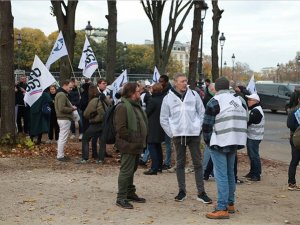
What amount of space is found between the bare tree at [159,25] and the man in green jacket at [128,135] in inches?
685

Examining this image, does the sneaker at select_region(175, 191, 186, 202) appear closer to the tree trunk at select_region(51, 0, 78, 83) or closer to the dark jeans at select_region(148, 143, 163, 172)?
the dark jeans at select_region(148, 143, 163, 172)

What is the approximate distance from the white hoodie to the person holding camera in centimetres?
327

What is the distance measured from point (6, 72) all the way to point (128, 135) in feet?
20.1

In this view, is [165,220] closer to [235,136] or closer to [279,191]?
[235,136]

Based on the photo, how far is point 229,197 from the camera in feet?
21.9

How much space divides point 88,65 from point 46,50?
69862 mm

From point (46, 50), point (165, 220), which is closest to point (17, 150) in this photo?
point (165, 220)

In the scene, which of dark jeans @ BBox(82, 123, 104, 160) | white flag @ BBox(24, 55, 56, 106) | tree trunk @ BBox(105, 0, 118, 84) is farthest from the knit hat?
tree trunk @ BBox(105, 0, 118, 84)

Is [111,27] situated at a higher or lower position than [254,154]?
higher

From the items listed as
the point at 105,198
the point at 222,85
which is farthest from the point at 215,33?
the point at 222,85

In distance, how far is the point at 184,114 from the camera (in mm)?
7180

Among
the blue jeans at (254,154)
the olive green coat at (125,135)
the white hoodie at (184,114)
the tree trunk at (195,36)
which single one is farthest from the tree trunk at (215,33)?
the olive green coat at (125,135)

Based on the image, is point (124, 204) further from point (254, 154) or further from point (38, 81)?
point (38, 81)

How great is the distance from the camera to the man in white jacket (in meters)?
7.16
